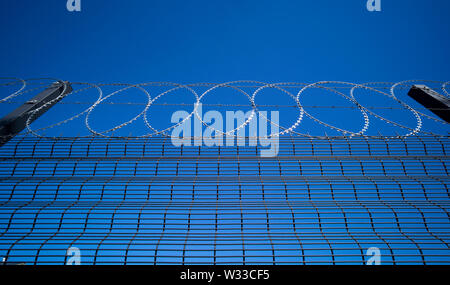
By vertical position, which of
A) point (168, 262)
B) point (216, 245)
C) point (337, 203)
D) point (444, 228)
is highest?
point (337, 203)

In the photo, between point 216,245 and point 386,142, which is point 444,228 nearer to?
point 386,142

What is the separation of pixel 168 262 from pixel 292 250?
5.78ft

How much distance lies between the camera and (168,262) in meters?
3.32

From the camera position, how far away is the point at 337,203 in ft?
14.9

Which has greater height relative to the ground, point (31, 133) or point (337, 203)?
point (31, 133)
